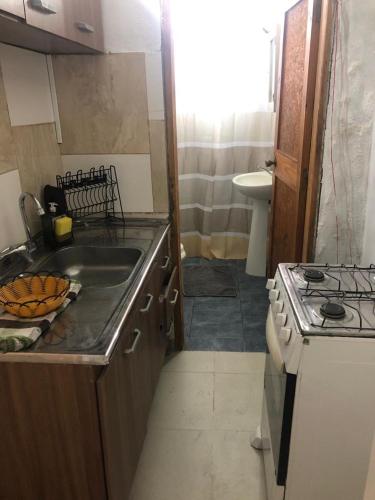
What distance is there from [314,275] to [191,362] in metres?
1.15

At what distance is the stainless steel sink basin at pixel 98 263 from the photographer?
1.83 meters

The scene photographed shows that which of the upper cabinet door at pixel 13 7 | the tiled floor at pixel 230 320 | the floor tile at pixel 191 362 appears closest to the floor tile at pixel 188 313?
the tiled floor at pixel 230 320

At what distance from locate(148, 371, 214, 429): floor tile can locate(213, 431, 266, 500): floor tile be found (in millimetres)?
132

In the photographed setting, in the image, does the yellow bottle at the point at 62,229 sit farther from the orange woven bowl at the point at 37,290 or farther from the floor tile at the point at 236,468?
the floor tile at the point at 236,468

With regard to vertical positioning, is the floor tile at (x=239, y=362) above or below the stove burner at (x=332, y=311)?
below

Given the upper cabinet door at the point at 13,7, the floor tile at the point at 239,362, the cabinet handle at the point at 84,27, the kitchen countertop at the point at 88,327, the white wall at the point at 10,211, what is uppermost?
the cabinet handle at the point at 84,27

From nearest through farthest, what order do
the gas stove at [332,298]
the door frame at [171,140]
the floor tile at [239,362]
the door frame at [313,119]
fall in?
the gas stove at [332,298] → the door frame at [313,119] → the door frame at [171,140] → the floor tile at [239,362]

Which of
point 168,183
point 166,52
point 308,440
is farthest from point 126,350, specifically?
point 166,52

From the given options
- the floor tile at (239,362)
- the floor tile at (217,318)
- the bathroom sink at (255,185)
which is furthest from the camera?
the bathroom sink at (255,185)

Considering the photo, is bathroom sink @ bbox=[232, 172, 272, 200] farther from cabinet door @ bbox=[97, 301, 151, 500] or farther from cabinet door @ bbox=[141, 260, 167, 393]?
cabinet door @ bbox=[97, 301, 151, 500]

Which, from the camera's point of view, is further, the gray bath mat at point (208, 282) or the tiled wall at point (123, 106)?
the gray bath mat at point (208, 282)

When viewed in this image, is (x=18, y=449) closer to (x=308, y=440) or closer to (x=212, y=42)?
(x=308, y=440)

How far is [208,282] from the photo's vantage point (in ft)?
11.0

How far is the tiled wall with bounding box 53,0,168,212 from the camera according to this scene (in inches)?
76.5
